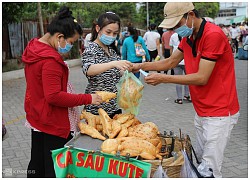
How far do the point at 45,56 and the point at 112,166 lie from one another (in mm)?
936

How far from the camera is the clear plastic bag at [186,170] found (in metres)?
2.30

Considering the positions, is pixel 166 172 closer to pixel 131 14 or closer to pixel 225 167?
pixel 225 167

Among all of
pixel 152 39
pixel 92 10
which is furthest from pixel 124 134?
pixel 92 10

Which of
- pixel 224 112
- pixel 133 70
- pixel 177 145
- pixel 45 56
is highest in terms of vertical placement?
pixel 45 56

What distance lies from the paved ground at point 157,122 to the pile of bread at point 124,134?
148cm

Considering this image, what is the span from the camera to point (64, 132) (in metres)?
2.70

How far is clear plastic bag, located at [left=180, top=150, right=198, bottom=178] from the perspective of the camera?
2297 millimetres

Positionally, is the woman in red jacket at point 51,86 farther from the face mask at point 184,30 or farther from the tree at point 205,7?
the tree at point 205,7

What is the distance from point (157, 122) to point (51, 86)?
3.50m

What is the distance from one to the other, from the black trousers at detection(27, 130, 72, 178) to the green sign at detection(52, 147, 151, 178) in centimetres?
36

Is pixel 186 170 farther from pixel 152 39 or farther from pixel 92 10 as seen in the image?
pixel 92 10

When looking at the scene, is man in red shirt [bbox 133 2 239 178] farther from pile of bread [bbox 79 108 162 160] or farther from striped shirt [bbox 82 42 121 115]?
striped shirt [bbox 82 42 121 115]

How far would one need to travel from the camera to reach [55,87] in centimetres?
246

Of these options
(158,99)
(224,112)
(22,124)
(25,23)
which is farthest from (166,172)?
(25,23)
